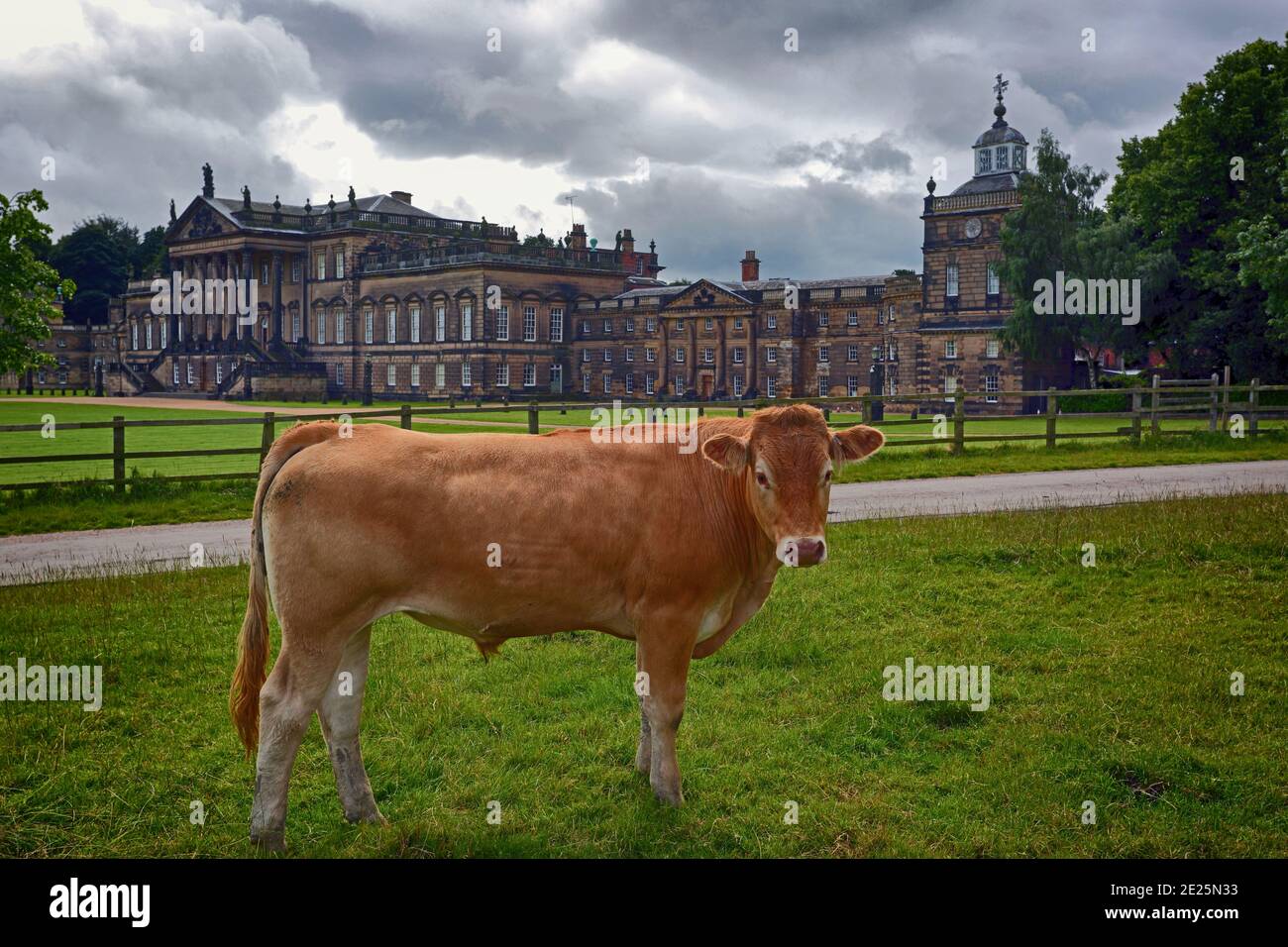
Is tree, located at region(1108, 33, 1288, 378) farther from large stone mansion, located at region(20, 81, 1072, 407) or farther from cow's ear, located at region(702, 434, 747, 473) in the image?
cow's ear, located at region(702, 434, 747, 473)

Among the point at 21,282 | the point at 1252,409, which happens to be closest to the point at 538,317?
the point at 1252,409

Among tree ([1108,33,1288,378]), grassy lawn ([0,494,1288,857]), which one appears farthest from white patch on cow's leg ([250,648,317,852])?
tree ([1108,33,1288,378])

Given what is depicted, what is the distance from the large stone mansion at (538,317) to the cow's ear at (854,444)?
54145mm

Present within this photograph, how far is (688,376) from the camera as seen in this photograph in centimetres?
7994

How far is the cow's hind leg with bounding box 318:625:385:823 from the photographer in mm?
5520

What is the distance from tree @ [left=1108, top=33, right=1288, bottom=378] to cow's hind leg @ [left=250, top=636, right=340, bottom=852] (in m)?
44.1

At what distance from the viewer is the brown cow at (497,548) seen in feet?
16.8

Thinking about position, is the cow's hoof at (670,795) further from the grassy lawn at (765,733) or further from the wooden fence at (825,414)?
the wooden fence at (825,414)

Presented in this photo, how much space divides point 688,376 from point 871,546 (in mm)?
68380

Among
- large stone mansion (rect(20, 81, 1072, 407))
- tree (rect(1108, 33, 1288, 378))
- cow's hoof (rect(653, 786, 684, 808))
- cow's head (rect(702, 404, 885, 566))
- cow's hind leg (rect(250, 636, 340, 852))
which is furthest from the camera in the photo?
large stone mansion (rect(20, 81, 1072, 407))

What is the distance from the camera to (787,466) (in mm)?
5332

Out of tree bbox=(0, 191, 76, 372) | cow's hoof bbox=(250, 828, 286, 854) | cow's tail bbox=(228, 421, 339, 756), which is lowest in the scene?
cow's hoof bbox=(250, 828, 286, 854)

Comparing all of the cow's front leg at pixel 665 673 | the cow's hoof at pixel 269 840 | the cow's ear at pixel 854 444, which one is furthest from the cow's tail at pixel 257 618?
the cow's ear at pixel 854 444

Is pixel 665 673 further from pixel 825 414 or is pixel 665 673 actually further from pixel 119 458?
pixel 119 458
